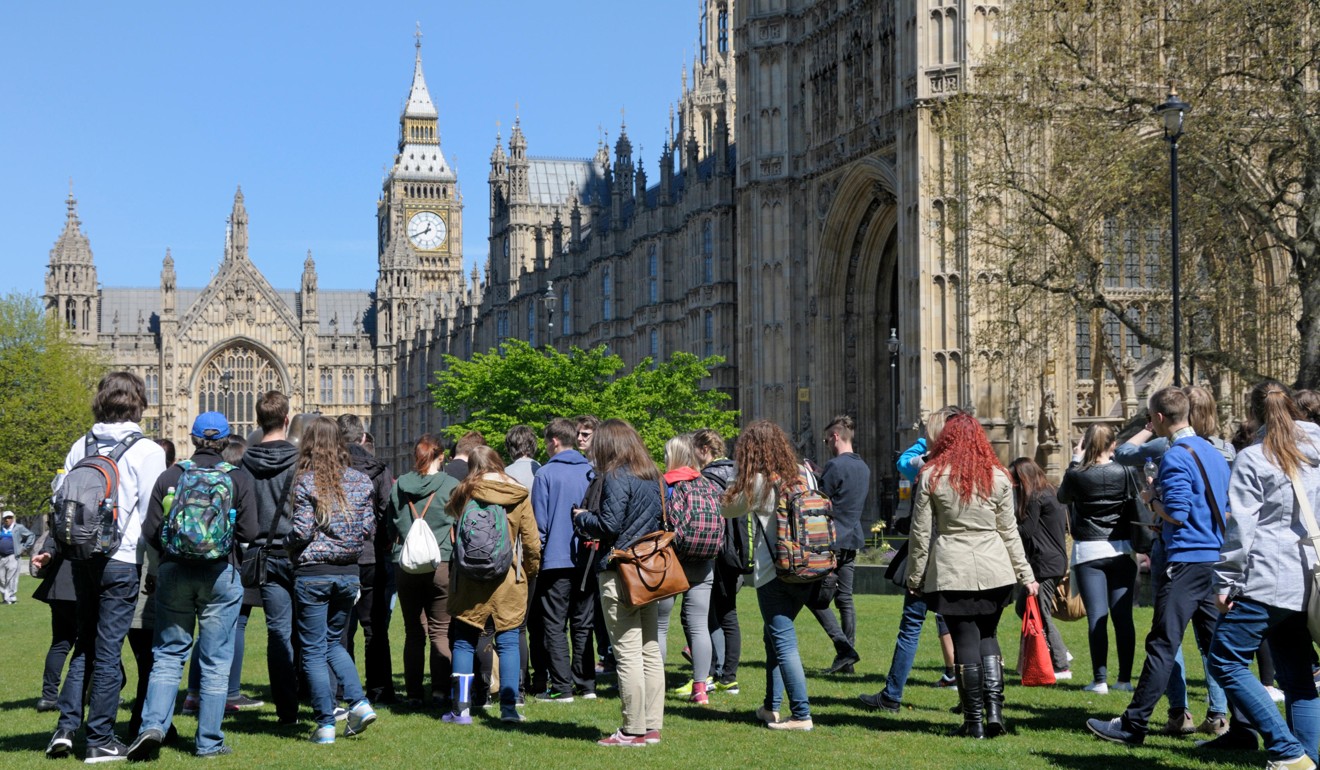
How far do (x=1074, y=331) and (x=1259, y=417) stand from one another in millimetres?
28521

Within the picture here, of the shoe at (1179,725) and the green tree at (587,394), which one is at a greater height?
the green tree at (587,394)

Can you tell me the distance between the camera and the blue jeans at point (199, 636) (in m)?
9.33

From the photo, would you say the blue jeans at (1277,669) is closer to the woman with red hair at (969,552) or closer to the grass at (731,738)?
the grass at (731,738)

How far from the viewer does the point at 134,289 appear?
11738cm

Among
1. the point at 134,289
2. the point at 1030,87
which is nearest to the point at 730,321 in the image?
the point at 1030,87

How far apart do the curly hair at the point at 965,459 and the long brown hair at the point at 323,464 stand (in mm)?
3754

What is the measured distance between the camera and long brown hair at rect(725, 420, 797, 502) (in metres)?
10.3

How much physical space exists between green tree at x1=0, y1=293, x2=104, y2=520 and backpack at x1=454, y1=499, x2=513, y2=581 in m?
49.9

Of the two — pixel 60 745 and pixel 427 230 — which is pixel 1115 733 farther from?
pixel 427 230

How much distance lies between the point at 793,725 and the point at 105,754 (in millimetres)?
4401

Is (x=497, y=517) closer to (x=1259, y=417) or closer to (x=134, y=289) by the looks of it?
(x=1259, y=417)

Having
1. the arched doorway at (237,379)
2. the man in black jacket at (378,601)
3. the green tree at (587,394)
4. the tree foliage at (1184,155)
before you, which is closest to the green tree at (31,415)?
the green tree at (587,394)

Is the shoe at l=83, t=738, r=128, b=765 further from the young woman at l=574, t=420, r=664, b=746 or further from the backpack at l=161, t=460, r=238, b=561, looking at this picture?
the young woman at l=574, t=420, r=664, b=746

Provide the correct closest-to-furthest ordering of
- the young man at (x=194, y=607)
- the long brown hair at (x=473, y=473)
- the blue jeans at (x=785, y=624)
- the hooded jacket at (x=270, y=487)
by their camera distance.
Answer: the young man at (x=194, y=607), the hooded jacket at (x=270, y=487), the blue jeans at (x=785, y=624), the long brown hair at (x=473, y=473)
